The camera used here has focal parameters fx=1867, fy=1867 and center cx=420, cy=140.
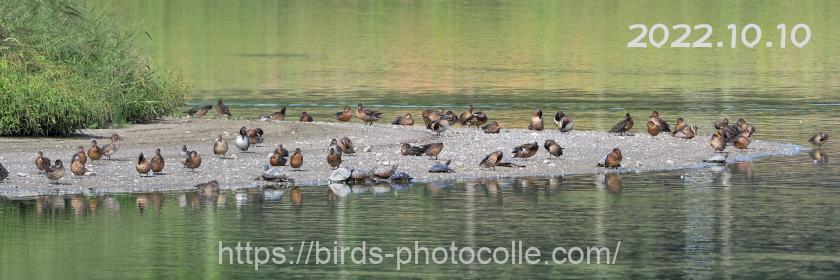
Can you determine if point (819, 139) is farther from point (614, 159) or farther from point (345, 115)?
point (345, 115)

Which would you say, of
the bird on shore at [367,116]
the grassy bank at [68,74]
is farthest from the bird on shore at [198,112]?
the bird on shore at [367,116]

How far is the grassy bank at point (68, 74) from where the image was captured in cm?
3500

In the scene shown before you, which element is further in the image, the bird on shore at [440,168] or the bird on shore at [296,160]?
the bird on shore at [296,160]

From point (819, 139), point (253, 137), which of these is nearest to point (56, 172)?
point (253, 137)

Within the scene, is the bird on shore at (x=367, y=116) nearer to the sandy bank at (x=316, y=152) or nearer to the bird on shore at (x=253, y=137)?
the sandy bank at (x=316, y=152)

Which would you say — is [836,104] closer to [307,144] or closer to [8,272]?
[307,144]

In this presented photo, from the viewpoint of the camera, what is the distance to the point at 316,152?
34.7 metres

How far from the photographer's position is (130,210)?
85.7 ft

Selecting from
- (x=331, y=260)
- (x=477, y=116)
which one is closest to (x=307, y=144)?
(x=477, y=116)

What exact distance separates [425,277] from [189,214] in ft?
20.5

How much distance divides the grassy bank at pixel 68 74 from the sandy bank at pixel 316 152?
1.54 ft

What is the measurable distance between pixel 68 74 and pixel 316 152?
17.5 feet

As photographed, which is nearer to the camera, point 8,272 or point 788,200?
point 8,272

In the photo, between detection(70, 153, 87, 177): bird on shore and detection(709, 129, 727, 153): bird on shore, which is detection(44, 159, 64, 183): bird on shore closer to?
detection(70, 153, 87, 177): bird on shore
